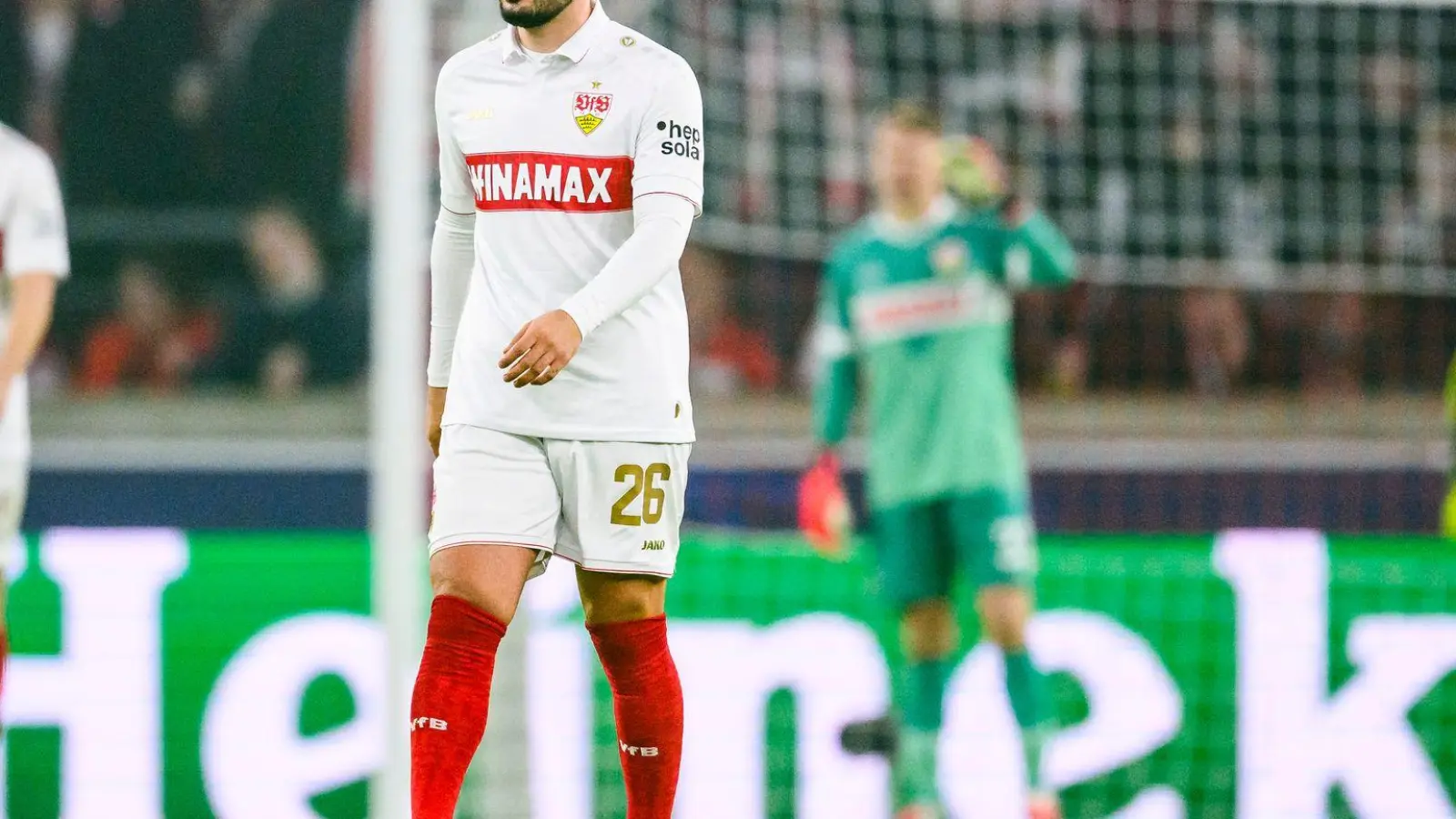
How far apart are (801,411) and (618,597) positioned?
498 cm

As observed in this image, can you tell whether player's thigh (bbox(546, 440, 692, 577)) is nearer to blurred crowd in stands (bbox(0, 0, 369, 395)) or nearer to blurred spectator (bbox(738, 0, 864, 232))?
blurred spectator (bbox(738, 0, 864, 232))

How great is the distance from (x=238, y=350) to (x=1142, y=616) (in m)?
4.17

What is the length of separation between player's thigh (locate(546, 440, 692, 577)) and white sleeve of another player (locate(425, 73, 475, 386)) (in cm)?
31

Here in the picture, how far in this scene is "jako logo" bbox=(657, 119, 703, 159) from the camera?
2.92m

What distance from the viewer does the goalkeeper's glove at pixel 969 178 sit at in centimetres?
533

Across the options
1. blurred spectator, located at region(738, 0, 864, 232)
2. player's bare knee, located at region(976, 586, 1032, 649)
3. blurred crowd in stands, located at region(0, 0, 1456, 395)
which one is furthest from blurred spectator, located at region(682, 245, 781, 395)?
player's bare knee, located at region(976, 586, 1032, 649)

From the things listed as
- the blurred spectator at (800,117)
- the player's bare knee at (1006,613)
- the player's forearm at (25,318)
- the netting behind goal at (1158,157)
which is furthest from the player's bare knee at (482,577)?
the blurred spectator at (800,117)

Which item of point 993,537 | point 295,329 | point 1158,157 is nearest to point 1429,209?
point 1158,157

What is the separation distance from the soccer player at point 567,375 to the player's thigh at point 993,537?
2.31 metres

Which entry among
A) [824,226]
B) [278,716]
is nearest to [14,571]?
[278,716]

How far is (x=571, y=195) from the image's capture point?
2967 millimetres

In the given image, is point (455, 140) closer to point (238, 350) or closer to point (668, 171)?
point (668, 171)

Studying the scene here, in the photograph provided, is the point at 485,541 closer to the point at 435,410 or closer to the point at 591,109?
Answer: the point at 435,410

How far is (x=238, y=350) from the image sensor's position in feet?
27.0
